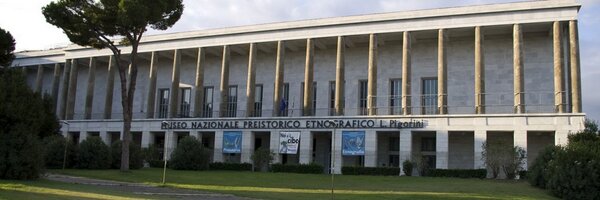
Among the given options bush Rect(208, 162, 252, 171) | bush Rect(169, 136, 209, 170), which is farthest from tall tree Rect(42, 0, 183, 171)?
bush Rect(208, 162, 252, 171)

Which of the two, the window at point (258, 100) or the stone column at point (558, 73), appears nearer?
the stone column at point (558, 73)

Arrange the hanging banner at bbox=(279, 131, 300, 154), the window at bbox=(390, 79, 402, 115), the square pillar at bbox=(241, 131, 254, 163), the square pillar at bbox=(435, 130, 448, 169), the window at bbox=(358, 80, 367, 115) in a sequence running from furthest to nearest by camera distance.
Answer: the window at bbox=(358, 80, 367, 115) → the square pillar at bbox=(241, 131, 254, 163) → the window at bbox=(390, 79, 402, 115) → the hanging banner at bbox=(279, 131, 300, 154) → the square pillar at bbox=(435, 130, 448, 169)

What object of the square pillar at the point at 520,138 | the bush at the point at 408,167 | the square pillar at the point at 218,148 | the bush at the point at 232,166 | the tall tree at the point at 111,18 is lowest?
the bush at the point at 232,166

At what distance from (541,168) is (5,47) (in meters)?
34.2

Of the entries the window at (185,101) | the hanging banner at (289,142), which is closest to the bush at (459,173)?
the hanging banner at (289,142)

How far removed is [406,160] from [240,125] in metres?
14.6

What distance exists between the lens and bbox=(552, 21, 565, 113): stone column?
39.0 metres

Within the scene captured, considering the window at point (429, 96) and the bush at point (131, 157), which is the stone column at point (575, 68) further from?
the bush at point (131, 157)

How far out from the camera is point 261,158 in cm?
4384

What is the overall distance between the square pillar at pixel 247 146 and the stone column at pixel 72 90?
2091 cm

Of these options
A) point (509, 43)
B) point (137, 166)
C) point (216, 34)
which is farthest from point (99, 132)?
point (509, 43)

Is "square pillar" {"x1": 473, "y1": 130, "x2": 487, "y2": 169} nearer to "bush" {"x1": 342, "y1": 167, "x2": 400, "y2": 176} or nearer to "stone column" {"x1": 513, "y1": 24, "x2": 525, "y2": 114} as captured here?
"stone column" {"x1": 513, "y1": 24, "x2": 525, "y2": 114}

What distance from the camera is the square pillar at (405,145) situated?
41975 millimetres

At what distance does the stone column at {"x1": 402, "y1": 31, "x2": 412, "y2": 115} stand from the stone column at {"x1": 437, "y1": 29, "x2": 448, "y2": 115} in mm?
2250
